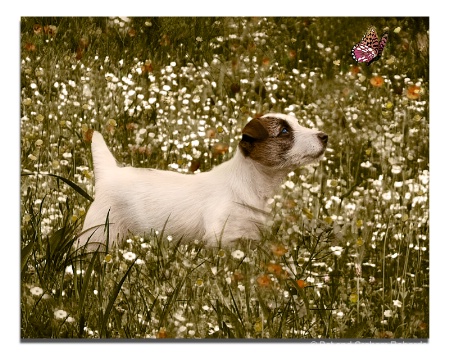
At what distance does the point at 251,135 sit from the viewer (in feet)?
13.2

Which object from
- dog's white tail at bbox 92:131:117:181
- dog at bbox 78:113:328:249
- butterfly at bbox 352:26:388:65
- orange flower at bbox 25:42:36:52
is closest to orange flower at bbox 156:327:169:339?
dog at bbox 78:113:328:249

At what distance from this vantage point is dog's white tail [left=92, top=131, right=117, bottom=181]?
4.12 meters

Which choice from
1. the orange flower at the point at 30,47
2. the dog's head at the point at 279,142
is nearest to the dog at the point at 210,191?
the dog's head at the point at 279,142

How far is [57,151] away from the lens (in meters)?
4.22

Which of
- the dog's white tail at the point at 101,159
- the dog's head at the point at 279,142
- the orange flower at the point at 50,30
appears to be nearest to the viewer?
the dog's head at the point at 279,142

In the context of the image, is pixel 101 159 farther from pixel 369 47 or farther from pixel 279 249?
pixel 369 47

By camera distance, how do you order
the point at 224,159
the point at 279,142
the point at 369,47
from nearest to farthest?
the point at 279,142 → the point at 224,159 → the point at 369,47

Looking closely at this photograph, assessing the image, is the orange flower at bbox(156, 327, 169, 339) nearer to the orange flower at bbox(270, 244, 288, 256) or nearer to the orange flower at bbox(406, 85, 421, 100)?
the orange flower at bbox(270, 244, 288, 256)

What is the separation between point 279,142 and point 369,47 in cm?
66

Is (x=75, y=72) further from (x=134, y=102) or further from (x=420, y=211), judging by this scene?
(x=420, y=211)

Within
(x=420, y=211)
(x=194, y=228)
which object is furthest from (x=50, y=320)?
(x=420, y=211)

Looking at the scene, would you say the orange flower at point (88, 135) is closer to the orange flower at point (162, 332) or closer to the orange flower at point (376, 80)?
the orange flower at point (162, 332)

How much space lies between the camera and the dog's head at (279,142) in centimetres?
401

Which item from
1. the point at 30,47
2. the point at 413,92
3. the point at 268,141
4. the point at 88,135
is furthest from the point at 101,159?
the point at 413,92
